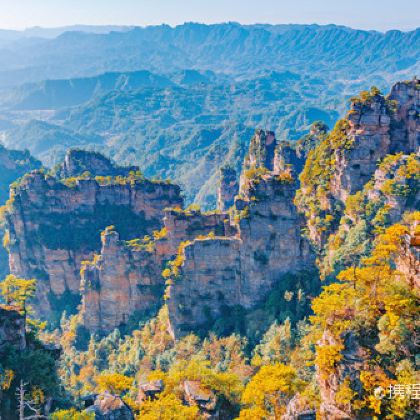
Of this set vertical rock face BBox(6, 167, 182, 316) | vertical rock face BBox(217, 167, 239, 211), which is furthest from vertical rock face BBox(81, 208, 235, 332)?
vertical rock face BBox(217, 167, 239, 211)

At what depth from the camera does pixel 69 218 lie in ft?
241

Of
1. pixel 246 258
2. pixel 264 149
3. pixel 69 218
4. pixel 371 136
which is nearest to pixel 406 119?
pixel 371 136

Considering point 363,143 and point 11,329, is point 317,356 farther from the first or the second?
point 363,143

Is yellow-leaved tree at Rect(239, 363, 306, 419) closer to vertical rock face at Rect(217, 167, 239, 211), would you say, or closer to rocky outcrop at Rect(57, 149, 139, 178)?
rocky outcrop at Rect(57, 149, 139, 178)

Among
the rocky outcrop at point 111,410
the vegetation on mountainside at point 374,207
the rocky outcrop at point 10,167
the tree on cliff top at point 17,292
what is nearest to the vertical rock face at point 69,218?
the vegetation on mountainside at point 374,207

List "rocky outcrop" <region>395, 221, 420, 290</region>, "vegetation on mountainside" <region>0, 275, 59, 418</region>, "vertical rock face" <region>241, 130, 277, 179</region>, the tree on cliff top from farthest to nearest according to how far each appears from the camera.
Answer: "vertical rock face" <region>241, 130, 277, 179</region>
the tree on cliff top
"vegetation on mountainside" <region>0, 275, 59, 418</region>
"rocky outcrop" <region>395, 221, 420, 290</region>

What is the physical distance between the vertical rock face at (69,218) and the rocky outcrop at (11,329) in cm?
3772

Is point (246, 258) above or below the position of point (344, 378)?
below

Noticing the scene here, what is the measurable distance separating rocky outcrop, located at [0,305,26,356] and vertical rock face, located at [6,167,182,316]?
124ft

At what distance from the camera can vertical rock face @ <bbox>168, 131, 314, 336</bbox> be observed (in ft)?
164

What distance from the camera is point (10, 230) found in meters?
75.4

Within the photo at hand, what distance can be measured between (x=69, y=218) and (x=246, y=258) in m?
32.1

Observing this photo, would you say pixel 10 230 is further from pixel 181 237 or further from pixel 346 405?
pixel 346 405

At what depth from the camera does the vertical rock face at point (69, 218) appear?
71625 mm
